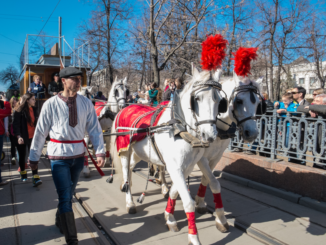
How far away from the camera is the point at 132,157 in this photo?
488cm

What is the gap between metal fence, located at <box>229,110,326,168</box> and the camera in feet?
14.9

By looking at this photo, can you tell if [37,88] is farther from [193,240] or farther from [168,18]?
[193,240]

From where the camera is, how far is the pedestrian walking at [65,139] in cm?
288

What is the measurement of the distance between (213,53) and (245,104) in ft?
2.88

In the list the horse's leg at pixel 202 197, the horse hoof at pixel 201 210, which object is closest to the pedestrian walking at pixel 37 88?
the horse's leg at pixel 202 197

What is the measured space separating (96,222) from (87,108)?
1898 mm

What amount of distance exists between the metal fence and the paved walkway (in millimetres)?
A: 943

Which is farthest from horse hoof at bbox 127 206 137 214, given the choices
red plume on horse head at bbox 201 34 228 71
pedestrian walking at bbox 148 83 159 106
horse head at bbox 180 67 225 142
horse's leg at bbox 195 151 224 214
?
pedestrian walking at bbox 148 83 159 106

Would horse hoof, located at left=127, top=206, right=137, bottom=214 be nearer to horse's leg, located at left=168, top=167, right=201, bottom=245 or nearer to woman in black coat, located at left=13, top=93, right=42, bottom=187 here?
horse's leg, located at left=168, top=167, right=201, bottom=245

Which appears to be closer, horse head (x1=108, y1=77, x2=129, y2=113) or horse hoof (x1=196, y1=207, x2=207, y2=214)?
horse hoof (x1=196, y1=207, x2=207, y2=214)

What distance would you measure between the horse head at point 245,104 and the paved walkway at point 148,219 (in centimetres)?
135

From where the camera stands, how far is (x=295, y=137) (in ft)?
16.4

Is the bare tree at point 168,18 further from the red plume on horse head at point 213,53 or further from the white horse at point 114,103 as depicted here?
the red plume on horse head at point 213,53

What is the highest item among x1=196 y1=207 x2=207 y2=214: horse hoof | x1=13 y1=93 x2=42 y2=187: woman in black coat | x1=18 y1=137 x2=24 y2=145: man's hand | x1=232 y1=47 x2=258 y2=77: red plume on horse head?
x1=232 y1=47 x2=258 y2=77: red plume on horse head
